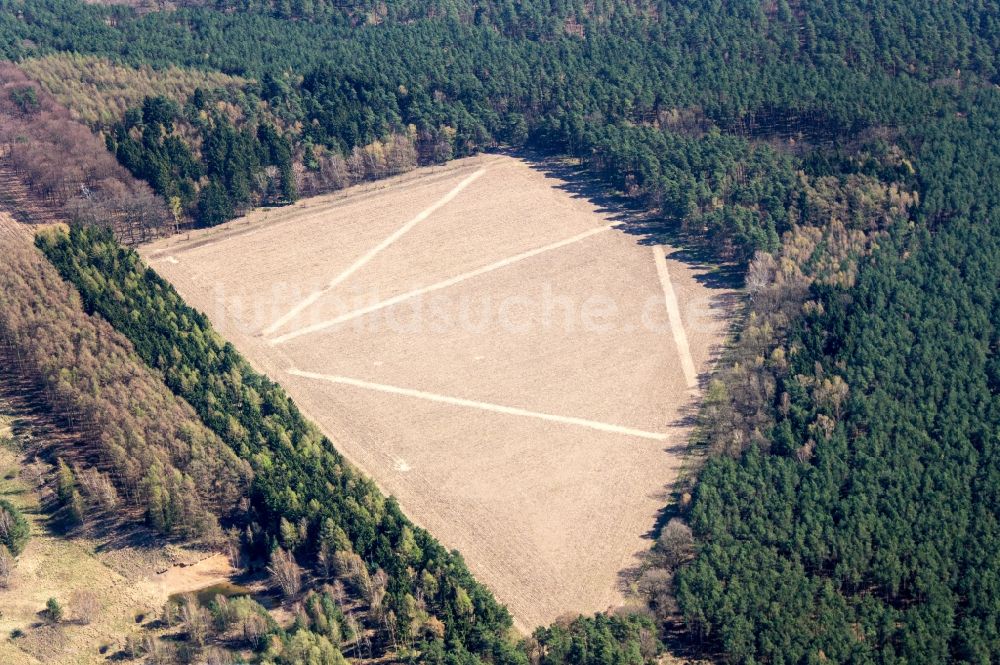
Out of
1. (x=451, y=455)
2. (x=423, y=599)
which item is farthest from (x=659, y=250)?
(x=423, y=599)

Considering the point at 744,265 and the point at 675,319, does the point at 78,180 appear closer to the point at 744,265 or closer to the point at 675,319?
the point at 675,319

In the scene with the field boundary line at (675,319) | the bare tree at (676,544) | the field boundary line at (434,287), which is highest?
the field boundary line at (434,287)

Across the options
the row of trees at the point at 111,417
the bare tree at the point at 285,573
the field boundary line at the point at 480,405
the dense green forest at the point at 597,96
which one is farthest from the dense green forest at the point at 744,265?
the field boundary line at the point at 480,405

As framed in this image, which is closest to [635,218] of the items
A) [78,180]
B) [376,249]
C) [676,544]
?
[376,249]

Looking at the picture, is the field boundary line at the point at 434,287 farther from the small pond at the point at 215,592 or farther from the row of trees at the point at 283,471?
the small pond at the point at 215,592

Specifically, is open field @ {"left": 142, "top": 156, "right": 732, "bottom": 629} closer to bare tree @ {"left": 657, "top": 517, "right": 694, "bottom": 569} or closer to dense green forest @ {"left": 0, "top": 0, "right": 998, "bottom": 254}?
bare tree @ {"left": 657, "top": 517, "right": 694, "bottom": 569}
